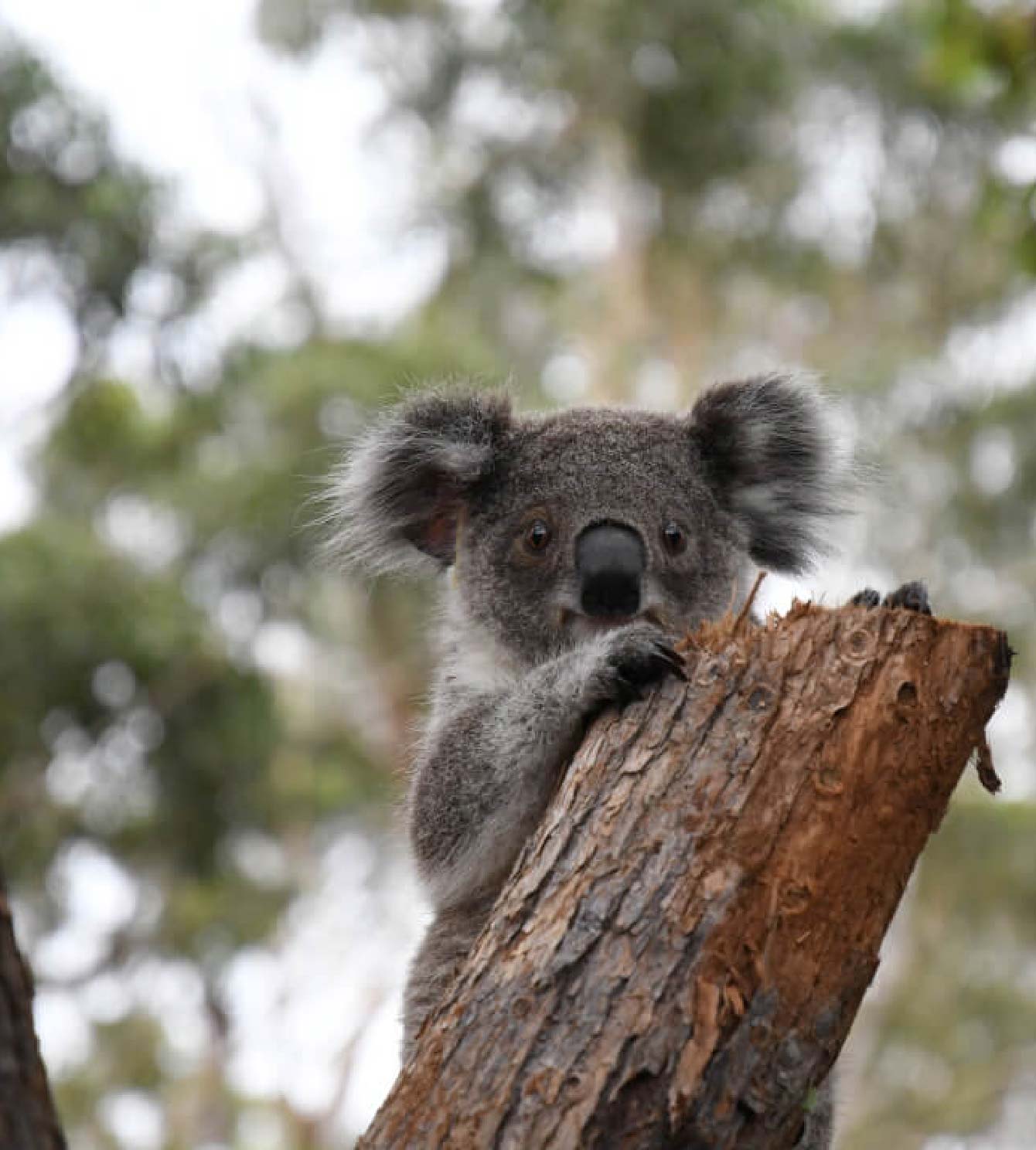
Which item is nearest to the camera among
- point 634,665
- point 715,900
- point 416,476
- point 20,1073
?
point 20,1073

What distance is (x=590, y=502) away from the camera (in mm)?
3051

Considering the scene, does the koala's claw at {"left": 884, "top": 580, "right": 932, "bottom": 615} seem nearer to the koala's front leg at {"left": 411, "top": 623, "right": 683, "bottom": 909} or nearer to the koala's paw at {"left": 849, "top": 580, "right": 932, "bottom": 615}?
the koala's paw at {"left": 849, "top": 580, "right": 932, "bottom": 615}

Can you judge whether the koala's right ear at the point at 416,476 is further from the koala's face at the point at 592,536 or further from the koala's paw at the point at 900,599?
the koala's paw at the point at 900,599

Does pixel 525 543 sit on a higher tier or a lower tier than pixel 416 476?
lower

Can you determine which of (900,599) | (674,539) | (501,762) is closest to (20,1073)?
(501,762)

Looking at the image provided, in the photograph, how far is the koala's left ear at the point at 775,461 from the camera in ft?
11.0

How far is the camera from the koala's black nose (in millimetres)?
2844

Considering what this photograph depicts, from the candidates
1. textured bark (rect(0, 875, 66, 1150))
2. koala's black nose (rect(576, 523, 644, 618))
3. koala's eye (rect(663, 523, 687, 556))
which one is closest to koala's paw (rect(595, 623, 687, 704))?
koala's black nose (rect(576, 523, 644, 618))

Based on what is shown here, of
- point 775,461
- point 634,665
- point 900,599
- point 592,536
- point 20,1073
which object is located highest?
point 775,461

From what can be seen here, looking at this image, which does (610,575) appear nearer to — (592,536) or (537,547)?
(592,536)

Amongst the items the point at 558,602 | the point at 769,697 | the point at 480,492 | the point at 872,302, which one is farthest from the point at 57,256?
the point at 872,302

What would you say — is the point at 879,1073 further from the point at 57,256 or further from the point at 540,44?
the point at 57,256

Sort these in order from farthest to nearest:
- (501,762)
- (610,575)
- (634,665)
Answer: (610,575)
(501,762)
(634,665)

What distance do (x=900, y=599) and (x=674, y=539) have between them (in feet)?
3.06
